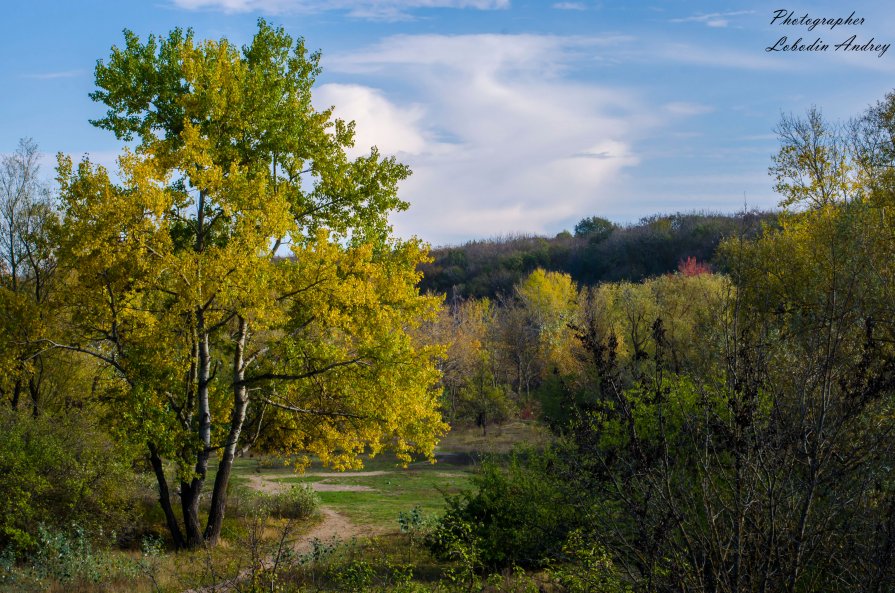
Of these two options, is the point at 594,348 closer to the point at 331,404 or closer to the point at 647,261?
the point at 331,404

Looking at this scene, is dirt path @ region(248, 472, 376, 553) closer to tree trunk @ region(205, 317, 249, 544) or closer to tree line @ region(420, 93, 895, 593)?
tree trunk @ region(205, 317, 249, 544)

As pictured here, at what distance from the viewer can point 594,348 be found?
17.5ft

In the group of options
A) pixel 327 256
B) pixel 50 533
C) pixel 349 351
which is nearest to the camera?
pixel 50 533

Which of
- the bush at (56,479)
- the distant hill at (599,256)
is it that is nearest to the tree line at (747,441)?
the bush at (56,479)

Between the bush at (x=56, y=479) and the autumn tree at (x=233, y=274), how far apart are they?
3.10 ft

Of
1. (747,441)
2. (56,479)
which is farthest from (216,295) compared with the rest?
(747,441)

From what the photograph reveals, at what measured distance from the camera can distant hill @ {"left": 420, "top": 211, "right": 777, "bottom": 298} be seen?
8881 cm

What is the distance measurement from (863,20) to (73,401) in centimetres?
2154

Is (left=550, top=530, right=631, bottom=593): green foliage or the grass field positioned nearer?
(left=550, top=530, right=631, bottom=593): green foliage

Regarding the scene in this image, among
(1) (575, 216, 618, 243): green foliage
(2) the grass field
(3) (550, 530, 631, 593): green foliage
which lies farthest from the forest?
(1) (575, 216, 618, 243): green foliage

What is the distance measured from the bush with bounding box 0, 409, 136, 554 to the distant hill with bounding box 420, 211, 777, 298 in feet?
213

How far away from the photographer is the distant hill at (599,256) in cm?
8881

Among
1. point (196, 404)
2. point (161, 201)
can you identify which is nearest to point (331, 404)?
point (196, 404)

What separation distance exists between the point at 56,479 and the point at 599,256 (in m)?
84.9
